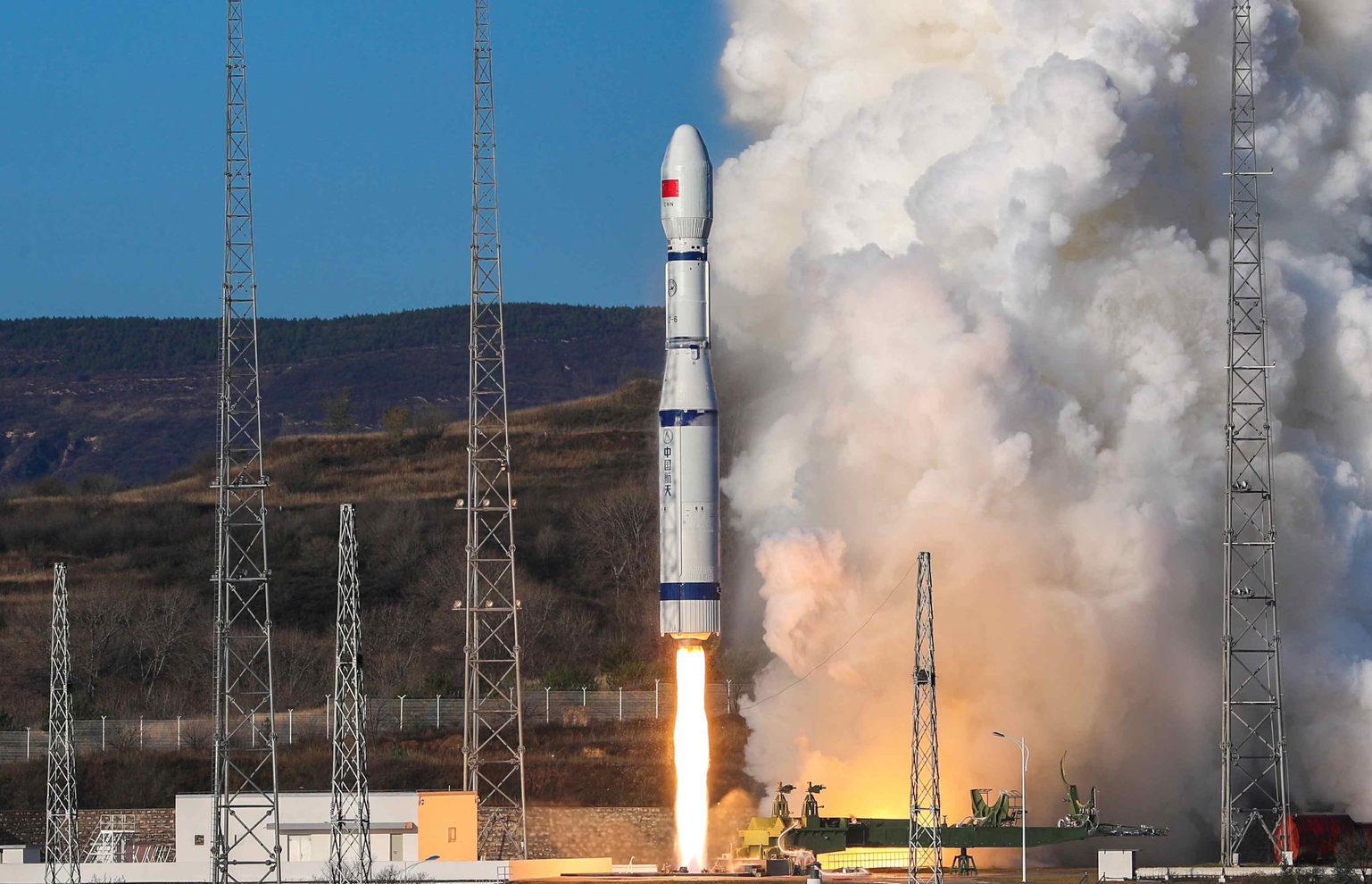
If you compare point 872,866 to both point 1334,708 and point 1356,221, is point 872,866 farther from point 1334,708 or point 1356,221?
point 1356,221

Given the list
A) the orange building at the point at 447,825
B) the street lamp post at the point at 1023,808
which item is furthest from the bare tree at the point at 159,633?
the street lamp post at the point at 1023,808

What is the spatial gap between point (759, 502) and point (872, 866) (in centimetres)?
1187

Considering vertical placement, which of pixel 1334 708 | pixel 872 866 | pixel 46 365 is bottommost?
pixel 872 866

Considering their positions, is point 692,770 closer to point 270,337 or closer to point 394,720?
point 394,720

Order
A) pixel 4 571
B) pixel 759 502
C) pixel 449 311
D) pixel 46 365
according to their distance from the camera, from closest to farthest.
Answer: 1. pixel 759 502
2. pixel 4 571
3. pixel 46 365
4. pixel 449 311

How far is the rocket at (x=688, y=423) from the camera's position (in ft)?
166

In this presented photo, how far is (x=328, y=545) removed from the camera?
312 feet

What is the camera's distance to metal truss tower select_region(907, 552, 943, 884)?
4369cm

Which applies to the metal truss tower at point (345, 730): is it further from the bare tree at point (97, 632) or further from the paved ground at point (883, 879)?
the bare tree at point (97, 632)

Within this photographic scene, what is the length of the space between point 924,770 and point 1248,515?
10540 millimetres

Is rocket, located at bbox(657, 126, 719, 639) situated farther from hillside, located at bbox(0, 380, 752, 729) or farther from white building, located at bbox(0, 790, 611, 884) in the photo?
hillside, located at bbox(0, 380, 752, 729)

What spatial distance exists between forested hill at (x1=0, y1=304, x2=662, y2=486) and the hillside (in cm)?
3497

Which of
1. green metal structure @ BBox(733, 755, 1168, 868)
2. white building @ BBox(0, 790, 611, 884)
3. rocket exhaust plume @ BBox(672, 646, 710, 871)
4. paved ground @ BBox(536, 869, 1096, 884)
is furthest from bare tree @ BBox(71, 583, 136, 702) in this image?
green metal structure @ BBox(733, 755, 1168, 868)

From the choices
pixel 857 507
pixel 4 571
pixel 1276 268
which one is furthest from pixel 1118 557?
pixel 4 571
